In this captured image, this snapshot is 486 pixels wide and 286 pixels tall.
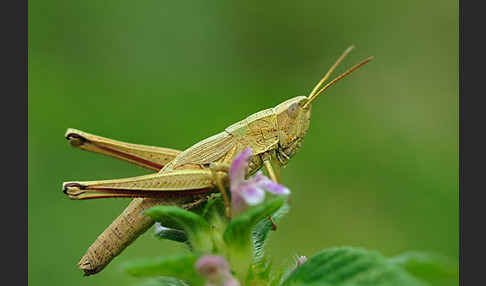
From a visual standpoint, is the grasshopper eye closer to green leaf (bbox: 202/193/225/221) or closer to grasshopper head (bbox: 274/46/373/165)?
grasshopper head (bbox: 274/46/373/165)

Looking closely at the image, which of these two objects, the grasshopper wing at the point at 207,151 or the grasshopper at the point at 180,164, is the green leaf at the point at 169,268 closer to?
the grasshopper at the point at 180,164

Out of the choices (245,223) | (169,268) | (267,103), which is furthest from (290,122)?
(267,103)

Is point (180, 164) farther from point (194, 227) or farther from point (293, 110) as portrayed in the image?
point (194, 227)

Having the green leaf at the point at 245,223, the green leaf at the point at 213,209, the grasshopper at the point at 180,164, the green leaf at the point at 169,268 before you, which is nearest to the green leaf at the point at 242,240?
the green leaf at the point at 245,223

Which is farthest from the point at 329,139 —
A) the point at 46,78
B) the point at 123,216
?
the point at 123,216

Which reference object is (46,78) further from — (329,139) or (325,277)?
(325,277)

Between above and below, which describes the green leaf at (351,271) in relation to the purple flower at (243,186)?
below

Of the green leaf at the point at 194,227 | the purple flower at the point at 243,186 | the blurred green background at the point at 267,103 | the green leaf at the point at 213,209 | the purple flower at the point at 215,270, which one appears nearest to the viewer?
the purple flower at the point at 215,270
